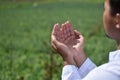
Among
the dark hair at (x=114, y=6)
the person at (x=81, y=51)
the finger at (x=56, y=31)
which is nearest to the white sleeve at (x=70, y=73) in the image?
the person at (x=81, y=51)

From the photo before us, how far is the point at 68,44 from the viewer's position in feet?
9.81

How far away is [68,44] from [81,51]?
0.13 m

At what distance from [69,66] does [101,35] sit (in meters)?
15.4

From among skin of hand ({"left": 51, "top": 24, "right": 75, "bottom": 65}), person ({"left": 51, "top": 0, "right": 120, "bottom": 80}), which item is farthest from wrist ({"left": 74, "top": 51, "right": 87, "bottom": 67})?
skin of hand ({"left": 51, "top": 24, "right": 75, "bottom": 65})

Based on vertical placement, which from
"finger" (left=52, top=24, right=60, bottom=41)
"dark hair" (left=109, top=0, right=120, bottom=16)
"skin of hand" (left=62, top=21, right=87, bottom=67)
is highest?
"dark hair" (left=109, top=0, right=120, bottom=16)

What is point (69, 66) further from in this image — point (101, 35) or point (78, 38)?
point (101, 35)

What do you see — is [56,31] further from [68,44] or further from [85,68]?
[85,68]

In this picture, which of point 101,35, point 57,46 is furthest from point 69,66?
point 101,35

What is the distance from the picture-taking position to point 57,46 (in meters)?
2.85

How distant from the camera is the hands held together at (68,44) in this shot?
9.33ft

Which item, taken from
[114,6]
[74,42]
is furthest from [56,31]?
[114,6]

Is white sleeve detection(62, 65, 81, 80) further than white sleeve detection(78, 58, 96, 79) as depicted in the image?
No

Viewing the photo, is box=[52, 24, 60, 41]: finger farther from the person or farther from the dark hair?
the dark hair

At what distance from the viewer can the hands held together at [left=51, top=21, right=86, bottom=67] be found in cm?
284
